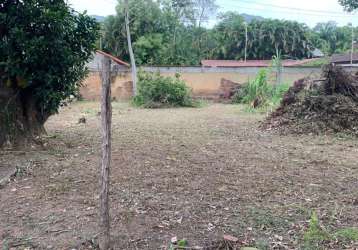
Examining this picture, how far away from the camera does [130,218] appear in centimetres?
416

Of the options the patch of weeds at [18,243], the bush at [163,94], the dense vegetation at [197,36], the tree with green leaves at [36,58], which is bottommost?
the patch of weeds at [18,243]

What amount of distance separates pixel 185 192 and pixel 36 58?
353cm

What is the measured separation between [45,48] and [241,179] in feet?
12.3

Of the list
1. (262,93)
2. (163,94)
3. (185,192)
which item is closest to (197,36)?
(163,94)

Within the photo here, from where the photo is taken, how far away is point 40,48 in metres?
6.96

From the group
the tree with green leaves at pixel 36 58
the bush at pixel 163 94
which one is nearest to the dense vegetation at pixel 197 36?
the bush at pixel 163 94

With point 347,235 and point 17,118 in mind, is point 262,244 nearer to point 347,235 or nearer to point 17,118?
Answer: point 347,235

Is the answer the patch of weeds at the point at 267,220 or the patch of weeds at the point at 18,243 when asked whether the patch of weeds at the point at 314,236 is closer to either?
the patch of weeds at the point at 267,220

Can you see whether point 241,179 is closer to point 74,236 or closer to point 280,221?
point 280,221

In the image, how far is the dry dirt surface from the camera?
3799 mm

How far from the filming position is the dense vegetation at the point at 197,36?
32938 mm

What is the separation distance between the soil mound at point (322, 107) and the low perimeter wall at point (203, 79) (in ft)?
33.5

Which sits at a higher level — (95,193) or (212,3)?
(212,3)

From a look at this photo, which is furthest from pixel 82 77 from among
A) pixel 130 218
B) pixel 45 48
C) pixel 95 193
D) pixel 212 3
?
pixel 212 3
